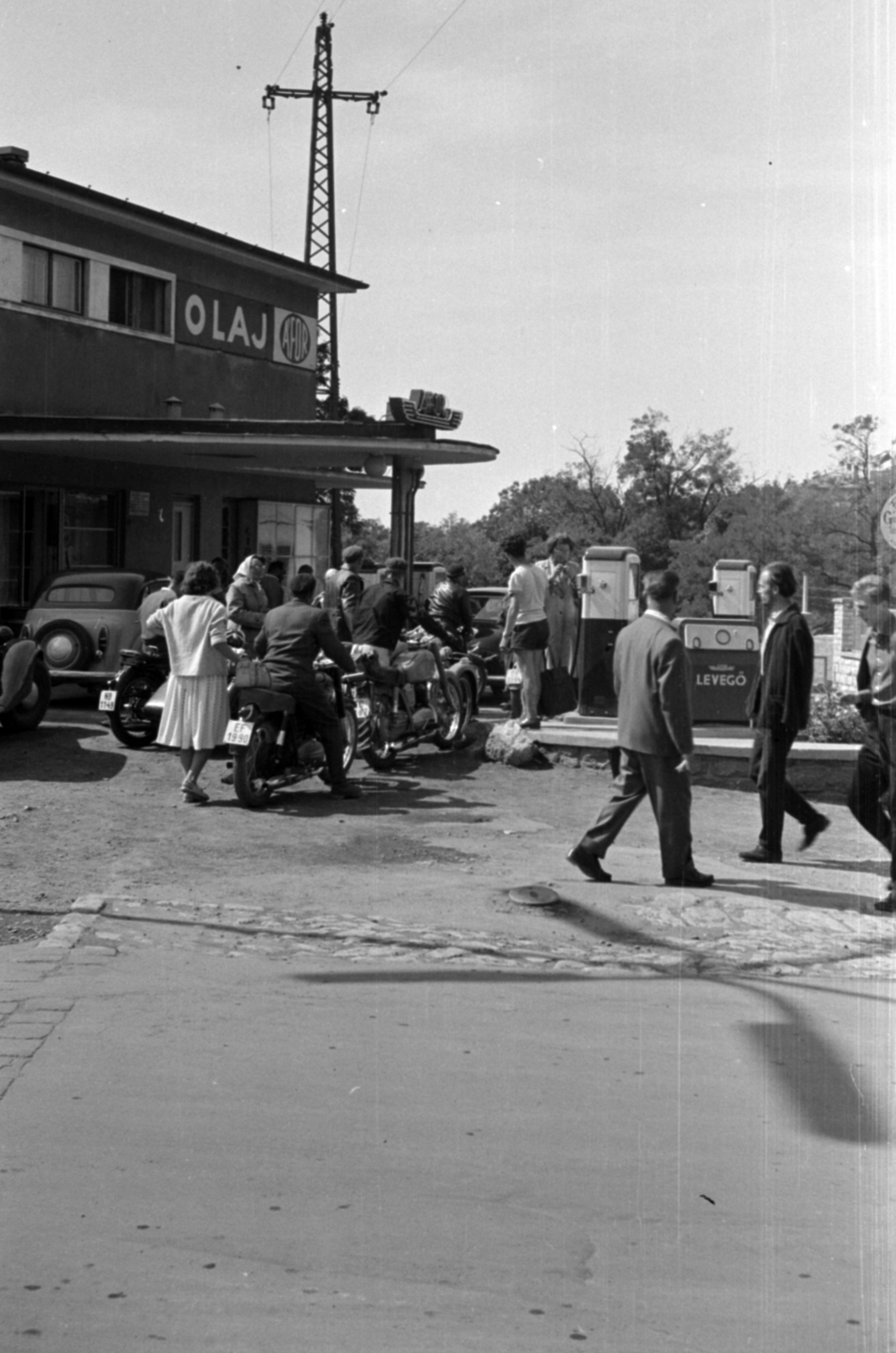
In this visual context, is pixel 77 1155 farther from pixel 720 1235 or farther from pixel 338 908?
pixel 338 908

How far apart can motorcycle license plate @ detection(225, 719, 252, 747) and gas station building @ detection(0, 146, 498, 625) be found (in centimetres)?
1112

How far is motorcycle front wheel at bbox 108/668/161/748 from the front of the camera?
14797 millimetres

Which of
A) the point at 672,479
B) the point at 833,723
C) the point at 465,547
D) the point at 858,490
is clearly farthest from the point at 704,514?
the point at 833,723

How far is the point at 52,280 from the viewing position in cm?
2558

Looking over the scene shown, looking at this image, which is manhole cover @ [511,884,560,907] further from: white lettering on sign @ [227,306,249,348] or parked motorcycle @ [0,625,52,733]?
white lettering on sign @ [227,306,249,348]

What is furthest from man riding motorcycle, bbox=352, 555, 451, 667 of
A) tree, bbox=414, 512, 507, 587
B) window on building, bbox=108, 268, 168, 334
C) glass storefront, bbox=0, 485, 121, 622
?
tree, bbox=414, 512, 507, 587

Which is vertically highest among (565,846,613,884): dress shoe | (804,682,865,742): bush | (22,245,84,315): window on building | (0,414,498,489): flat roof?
(22,245,84,315): window on building

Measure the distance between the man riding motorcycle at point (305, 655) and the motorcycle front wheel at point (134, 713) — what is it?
2.88 metres

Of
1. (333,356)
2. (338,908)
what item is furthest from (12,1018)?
(333,356)

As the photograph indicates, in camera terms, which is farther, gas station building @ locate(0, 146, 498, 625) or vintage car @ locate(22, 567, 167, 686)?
gas station building @ locate(0, 146, 498, 625)

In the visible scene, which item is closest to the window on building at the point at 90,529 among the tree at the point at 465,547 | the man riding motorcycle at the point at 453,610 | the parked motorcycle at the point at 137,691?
the man riding motorcycle at the point at 453,610

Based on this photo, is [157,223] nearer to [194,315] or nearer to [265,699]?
[194,315]

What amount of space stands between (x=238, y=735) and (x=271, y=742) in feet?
1.68

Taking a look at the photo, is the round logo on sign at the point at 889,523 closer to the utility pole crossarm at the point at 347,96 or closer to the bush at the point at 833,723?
the bush at the point at 833,723
